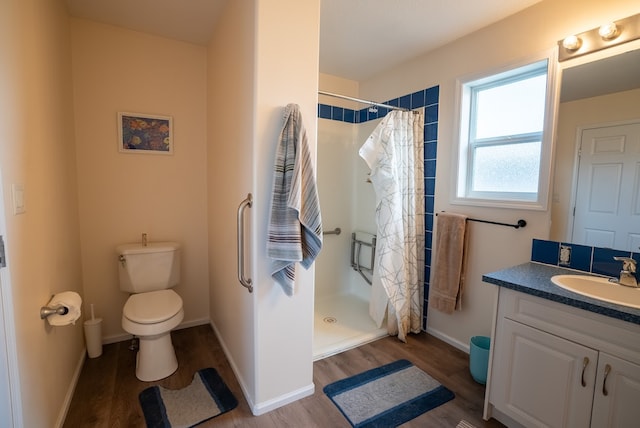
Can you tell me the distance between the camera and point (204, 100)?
2.58 meters

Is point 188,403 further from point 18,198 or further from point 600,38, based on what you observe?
point 600,38

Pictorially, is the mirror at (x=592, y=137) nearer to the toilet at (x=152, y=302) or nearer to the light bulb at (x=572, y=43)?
the light bulb at (x=572, y=43)

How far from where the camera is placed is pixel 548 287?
142 cm

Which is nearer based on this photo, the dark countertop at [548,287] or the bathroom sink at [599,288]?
the dark countertop at [548,287]

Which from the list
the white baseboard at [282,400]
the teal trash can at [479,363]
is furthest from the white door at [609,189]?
the white baseboard at [282,400]

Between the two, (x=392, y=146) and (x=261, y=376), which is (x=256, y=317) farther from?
(x=392, y=146)

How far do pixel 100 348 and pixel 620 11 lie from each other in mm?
3875

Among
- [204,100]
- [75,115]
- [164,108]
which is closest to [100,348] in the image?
[75,115]

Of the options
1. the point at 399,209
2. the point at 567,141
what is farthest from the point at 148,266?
the point at 567,141

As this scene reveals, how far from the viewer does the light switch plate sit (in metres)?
1.15

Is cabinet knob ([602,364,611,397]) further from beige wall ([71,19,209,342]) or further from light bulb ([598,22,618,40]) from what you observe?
beige wall ([71,19,209,342])

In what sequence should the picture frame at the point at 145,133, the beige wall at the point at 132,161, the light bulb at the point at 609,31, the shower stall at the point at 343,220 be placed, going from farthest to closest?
1. the shower stall at the point at 343,220
2. the picture frame at the point at 145,133
3. the beige wall at the point at 132,161
4. the light bulb at the point at 609,31

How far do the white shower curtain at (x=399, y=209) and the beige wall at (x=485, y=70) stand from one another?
0.61 ft

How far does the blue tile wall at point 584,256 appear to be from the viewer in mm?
1581
